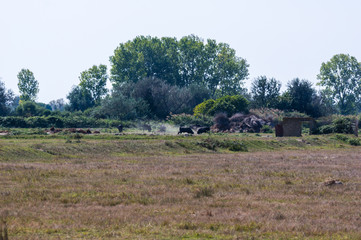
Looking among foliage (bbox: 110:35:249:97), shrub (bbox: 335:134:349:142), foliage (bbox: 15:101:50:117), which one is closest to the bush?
foliage (bbox: 15:101:50:117)

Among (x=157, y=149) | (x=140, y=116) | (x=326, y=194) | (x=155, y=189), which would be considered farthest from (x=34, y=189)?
(x=140, y=116)

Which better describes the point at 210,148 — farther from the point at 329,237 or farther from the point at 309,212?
the point at 329,237

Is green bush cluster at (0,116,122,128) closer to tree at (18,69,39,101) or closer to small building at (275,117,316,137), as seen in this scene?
small building at (275,117,316,137)

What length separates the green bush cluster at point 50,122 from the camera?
243ft

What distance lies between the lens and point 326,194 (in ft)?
61.8

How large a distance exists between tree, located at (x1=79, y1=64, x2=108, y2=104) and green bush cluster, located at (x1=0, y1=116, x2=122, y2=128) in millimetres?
62844

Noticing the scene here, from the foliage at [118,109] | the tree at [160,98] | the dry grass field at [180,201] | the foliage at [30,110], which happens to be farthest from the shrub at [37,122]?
the dry grass field at [180,201]

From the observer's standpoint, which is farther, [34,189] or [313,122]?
[313,122]

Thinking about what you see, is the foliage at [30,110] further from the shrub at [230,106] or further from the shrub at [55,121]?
the shrub at [230,106]

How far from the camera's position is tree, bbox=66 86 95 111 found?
14338 cm

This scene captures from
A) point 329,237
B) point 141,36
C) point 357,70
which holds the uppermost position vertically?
point 141,36

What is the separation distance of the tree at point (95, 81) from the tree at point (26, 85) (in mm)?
13514

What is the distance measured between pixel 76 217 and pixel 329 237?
276 inches

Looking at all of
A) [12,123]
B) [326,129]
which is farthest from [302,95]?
[12,123]
